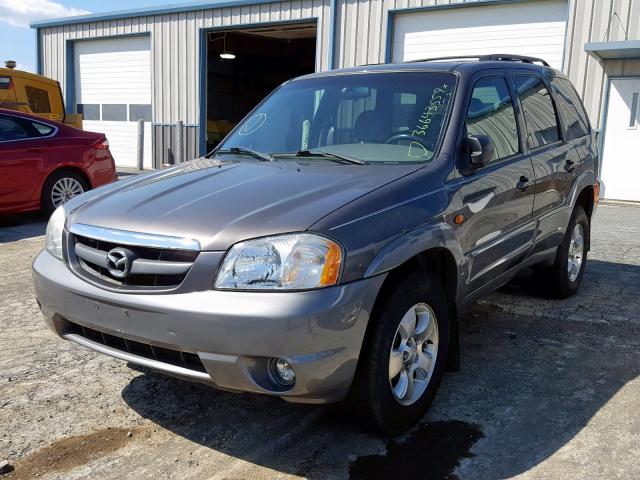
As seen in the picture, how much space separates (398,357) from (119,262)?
129cm

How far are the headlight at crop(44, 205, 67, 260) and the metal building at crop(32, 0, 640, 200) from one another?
33.8 ft

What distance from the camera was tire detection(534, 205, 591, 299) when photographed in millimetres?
4859

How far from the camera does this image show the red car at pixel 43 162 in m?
7.71

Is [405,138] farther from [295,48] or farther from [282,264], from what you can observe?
[295,48]

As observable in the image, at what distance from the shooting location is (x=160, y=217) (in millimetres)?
2691

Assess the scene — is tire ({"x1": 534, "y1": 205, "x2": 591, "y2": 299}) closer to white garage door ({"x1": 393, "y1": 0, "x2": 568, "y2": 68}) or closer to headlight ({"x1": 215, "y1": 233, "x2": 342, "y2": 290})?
headlight ({"x1": 215, "y1": 233, "x2": 342, "y2": 290})

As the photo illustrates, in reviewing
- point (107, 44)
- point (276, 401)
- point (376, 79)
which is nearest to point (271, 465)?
point (276, 401)

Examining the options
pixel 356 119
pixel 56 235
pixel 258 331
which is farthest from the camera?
pixel 356 119

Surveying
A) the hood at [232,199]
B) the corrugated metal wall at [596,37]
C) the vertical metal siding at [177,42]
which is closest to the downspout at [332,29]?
the vertical metal siding at [177,42]

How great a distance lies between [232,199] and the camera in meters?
2.81

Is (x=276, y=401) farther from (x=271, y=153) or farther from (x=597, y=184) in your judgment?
(x=597, y=184)

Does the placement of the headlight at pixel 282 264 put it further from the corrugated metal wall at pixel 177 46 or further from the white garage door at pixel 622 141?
the corrugated metal wall at pixel 177 46

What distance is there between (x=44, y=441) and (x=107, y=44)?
17866 mm

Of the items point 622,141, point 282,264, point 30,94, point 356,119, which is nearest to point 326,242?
point 282,264
